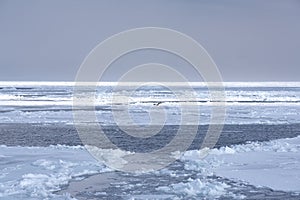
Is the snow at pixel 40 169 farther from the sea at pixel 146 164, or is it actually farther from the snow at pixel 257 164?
the snow at pixel 257 164

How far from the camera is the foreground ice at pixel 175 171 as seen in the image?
28.7 feet

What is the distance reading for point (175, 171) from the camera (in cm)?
1051

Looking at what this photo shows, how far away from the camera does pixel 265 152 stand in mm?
12891

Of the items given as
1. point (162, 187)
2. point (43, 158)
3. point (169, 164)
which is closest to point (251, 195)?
point (162, 187)

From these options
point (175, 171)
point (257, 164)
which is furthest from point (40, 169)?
point (257, 164)

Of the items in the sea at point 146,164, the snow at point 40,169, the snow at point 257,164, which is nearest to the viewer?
the snow at point 40,169

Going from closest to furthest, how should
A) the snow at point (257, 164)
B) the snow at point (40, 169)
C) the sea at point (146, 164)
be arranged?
the snow at point (40, 169)
the sea at point (146, 164)
the snow at point (257, 164)

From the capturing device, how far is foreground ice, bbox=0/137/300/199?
8742 millimetres

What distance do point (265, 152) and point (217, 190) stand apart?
4514 mm

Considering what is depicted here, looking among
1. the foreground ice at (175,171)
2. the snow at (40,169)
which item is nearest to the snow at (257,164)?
the foreground ice at (175,171)

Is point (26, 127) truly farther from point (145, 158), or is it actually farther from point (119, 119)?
point (145, 158)

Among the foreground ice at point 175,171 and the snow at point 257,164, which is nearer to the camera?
the foreground ice at point 175,171

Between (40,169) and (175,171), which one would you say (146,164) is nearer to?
(175,171)

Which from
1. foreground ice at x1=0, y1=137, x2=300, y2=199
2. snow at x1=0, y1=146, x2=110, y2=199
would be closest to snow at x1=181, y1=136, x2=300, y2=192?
foreground ice at x1=0, y1=137, x2=300, y2=199
